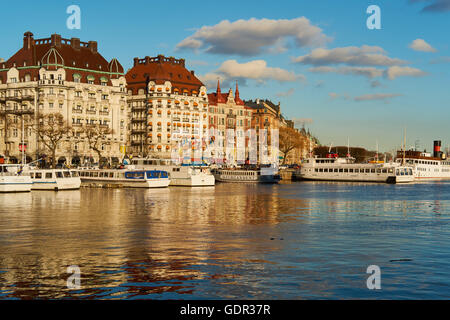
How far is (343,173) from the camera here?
141 metres

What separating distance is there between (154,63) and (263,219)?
131179mm

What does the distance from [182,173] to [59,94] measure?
53.2 m

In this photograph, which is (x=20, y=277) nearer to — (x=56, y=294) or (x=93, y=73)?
(x=56, y=294)

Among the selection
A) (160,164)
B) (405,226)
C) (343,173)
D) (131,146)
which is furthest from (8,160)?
(405,226)

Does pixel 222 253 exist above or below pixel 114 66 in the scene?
below

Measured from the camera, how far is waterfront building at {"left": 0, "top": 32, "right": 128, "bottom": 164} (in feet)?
445

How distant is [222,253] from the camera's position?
27.1m

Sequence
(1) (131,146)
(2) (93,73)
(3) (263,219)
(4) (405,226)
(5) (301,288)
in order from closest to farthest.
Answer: (5) (301,288)
(4) (405,226)
(3) (263,219)
(2) (93,73)
(1) (131,146)

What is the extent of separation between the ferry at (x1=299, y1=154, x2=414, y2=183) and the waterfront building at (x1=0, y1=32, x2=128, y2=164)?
52.3m

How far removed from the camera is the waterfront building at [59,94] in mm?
135625

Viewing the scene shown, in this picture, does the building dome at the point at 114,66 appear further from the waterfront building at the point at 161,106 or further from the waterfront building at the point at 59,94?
the waterfront building at the point at 161,106

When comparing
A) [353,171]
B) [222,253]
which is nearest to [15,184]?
[222,253]

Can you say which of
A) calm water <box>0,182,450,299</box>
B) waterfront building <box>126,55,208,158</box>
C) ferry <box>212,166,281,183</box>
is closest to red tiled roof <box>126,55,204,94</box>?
waterfront building <box>126,55,208,158</box>

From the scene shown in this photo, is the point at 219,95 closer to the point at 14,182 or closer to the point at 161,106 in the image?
the point at 161,106
